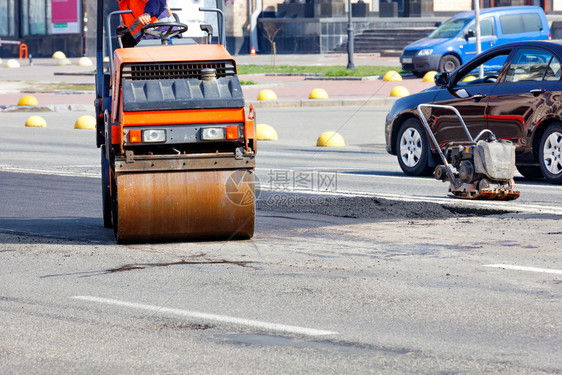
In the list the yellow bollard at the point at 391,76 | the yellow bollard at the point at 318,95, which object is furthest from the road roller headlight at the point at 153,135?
the yellow bollard at the point at 391,76

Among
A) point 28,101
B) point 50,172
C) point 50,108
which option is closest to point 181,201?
point 50,172

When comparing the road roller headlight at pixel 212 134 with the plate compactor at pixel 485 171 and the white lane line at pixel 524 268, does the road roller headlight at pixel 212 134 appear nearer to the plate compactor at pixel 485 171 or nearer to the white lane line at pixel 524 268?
the white lane line at pixel 524 268

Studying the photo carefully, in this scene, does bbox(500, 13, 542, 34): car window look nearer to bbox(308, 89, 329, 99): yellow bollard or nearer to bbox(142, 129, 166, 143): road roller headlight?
bbox(308, 89, 329, 99): yellow bollard

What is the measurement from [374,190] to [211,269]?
5.10 m

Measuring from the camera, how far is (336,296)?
23.0 ft

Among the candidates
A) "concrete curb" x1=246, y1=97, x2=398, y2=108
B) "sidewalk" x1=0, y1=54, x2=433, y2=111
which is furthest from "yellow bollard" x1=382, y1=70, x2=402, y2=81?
"concrete curb" x1=246, y1=97, x2=398, y2=108

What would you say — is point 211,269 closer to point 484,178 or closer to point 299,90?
point 484,178

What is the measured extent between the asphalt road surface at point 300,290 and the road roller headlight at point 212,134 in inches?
35.3

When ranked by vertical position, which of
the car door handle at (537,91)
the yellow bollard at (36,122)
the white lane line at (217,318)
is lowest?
the white lane line at (217,318)

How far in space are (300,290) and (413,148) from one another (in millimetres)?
7429

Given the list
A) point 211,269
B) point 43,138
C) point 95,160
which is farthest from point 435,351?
point 43,138

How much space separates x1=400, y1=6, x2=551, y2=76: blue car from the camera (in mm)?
34250

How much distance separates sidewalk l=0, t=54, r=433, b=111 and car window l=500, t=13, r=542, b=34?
3.27 meters

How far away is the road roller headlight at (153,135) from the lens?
859 cm
